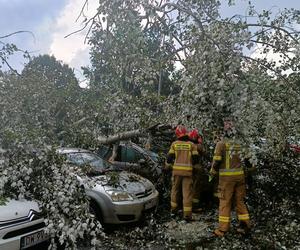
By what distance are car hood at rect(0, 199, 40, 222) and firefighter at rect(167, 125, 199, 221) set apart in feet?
9.61

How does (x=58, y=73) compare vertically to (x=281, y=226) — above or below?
above

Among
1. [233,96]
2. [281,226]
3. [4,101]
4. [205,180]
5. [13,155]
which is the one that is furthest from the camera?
[205,180]

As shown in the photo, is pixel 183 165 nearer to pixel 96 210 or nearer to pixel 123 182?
pixel 123 182

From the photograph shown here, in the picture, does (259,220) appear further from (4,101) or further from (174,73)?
(4,101)

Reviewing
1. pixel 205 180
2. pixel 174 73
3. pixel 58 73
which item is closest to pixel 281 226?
pixel 205 180

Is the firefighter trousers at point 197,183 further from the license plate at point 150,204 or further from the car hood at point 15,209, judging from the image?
the car hood at point 15,209

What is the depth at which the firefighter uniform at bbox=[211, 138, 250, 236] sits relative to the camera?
247 inches

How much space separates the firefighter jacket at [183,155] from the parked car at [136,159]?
1.99ft

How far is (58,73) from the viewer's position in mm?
8219

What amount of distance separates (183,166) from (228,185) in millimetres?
1196

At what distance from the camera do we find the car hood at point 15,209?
470 centimetres

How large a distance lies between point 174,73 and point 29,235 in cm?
247

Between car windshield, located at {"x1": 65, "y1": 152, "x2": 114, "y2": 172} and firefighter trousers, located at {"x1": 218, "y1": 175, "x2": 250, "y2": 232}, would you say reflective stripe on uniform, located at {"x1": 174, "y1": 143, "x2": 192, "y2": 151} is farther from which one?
car windshield, located at {"x1": 65, "y1": 152, "x2": 114, "y2": 172}

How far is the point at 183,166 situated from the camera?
24.2 ft
